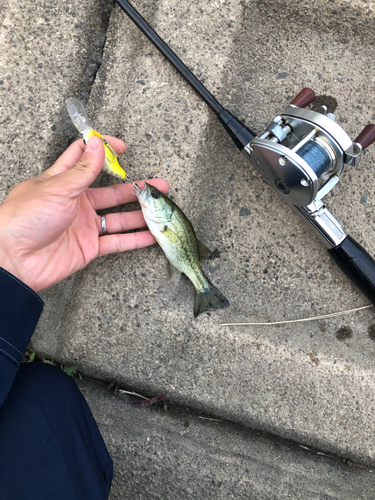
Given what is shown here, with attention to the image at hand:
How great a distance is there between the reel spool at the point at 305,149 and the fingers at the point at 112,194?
0.82 m

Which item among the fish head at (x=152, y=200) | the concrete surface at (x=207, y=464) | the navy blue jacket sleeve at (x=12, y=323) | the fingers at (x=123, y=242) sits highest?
the fish head at (x=152, y=200)

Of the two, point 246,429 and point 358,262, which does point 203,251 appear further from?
point 246,429

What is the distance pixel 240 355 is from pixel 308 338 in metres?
0.56

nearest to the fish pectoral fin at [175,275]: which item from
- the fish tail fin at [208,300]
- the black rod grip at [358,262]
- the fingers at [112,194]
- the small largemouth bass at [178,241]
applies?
the small largemouth bass at [178,241]

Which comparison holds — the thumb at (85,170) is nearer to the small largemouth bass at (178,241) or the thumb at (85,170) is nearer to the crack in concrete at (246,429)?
the small largemouth bass at (178,241)

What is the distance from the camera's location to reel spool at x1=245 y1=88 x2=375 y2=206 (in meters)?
1.95

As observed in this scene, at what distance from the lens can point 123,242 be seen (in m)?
2.49

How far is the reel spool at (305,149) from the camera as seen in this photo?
195 centimetres

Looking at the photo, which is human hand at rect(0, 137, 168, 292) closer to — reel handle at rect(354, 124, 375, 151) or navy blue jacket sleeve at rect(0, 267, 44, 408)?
navy blue jacket sleeve at rect(0, 267, 44, 408)

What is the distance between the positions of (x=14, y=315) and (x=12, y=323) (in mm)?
46

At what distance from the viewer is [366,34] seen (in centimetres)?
277

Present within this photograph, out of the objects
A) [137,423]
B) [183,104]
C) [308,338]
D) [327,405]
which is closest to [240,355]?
[308,338]

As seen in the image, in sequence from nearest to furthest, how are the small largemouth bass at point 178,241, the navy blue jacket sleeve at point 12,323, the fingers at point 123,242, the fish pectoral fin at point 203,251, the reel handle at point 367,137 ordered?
the navy blue jacket sleeve at point 12,323 → the reel handle at point 367,137 → the small largemouth bass at point 178,241 → the fingers at point 123,242 → the fish pectoral fin at point 203,251

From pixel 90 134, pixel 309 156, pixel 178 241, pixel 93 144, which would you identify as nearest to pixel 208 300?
pixel 178 241
